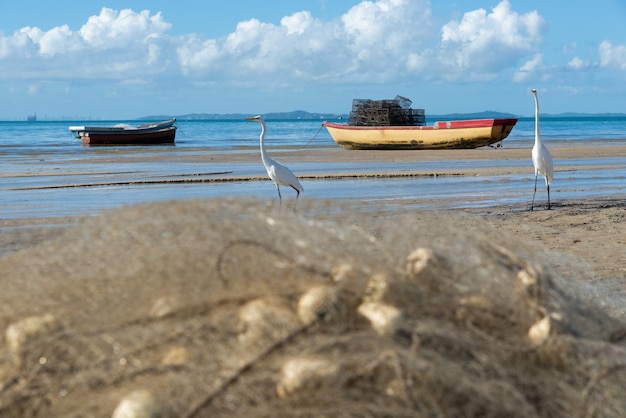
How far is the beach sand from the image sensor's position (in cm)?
241

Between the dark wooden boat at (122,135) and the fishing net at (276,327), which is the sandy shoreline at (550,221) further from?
the dark wooden boat at (122,135)

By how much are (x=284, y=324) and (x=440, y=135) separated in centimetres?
2921

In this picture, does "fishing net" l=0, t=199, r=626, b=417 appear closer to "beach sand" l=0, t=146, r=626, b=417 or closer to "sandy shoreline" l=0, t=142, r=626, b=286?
"beach sand" l=0, t=146, r=626, b=417

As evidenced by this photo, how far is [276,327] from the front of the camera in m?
2.50

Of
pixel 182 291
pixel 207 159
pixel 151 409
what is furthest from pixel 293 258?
pixel 207 159

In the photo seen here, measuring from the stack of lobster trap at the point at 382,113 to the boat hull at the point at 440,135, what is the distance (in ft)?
7.71

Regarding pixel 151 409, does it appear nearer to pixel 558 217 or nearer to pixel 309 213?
pixel 309 213

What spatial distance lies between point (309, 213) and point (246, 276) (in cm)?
50

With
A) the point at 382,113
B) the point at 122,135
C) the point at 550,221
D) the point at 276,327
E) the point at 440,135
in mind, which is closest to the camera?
the point at 276,327

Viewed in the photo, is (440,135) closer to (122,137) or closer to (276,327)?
(122,137)

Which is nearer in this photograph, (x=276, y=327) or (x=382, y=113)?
(x=276, y=327)

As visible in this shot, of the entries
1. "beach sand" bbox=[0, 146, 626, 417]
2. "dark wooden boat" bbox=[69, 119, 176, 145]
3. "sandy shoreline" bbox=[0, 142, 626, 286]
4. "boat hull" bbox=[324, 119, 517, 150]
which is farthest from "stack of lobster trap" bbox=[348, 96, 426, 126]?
"beach sand" bbox=[0, 146, 626, 417]

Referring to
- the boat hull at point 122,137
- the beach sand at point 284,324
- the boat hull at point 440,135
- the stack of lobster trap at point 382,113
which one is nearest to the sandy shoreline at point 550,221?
the beach sand at point 284,324

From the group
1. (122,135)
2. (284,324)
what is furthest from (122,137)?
(284,324)
